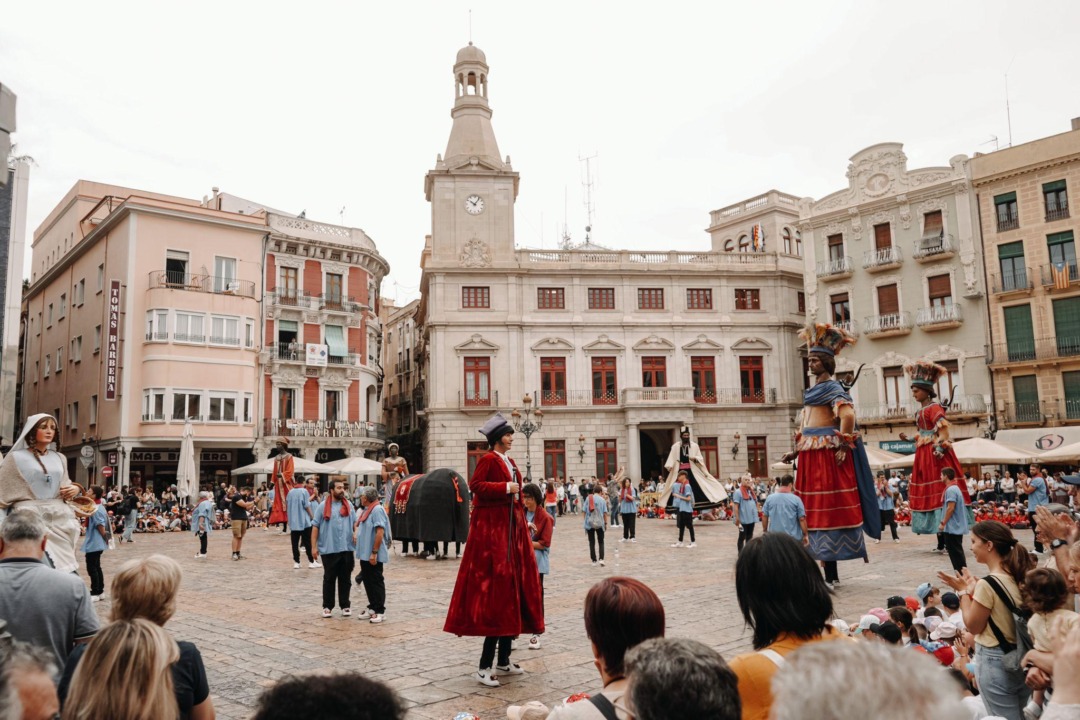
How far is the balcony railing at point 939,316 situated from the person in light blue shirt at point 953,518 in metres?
27.1

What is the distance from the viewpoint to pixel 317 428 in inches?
1501

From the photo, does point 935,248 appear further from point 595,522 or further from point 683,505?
point 595,522

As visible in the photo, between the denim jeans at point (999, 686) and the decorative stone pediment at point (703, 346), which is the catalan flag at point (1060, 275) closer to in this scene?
the decorative stone pediment at point (703, 346)

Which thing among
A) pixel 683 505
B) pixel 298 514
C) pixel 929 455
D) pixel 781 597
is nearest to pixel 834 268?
pixel 683 505

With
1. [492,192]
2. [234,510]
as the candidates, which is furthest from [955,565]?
[492,192]

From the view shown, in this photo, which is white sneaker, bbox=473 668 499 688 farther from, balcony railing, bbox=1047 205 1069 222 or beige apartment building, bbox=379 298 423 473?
beige apartment building, bbox=379 298 423 473

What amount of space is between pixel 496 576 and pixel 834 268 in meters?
36.3

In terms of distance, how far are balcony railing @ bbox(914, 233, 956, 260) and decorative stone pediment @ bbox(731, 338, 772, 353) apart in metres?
9.01

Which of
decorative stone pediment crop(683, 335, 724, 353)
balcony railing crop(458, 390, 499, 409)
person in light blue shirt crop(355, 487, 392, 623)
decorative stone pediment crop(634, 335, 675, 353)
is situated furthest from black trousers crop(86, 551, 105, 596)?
decorative stone pediment crop(683, 335, 724, 353)

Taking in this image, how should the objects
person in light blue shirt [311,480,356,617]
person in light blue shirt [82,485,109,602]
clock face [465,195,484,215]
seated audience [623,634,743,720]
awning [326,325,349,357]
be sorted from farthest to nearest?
clock face [465,195,484,215]
awning [326,325,349,357]
person in light blue shirt [82,485,109,602]
person in light blue shirt [311,480,356,617]
seated audience [623,634,743,720]

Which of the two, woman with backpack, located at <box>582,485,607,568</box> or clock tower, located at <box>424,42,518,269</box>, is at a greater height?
clock tower, located at <box>424,42,518,269</box>

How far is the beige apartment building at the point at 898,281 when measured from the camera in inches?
1390

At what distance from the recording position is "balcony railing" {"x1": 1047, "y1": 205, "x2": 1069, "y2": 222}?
32.7m

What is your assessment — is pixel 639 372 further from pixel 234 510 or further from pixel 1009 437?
pixel 234 510
